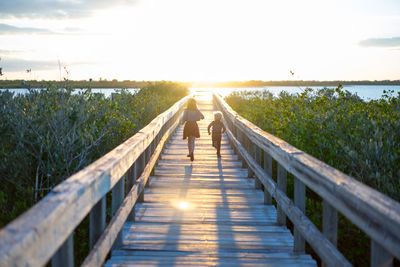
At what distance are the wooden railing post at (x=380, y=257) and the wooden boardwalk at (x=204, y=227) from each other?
149 centimetres

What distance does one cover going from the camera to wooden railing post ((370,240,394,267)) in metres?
2.01

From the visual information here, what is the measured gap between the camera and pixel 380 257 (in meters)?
2.06

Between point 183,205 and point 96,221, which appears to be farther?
point 183,205

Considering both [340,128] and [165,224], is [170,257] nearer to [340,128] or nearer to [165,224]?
[165,224]

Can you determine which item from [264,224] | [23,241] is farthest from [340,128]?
[23,241]

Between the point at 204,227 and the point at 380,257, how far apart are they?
2.69 meters

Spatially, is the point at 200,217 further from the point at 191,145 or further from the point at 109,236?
the point at 191,145

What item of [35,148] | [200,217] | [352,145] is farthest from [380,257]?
[35,148]

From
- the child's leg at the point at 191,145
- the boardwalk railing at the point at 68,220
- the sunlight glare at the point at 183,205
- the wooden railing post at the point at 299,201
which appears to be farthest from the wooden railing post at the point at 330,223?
the child's leg at the point at 191,145

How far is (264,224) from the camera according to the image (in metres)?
4.68

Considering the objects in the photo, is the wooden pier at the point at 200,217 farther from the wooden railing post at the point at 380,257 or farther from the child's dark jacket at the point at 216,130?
the child's dark jacket at the point at 216,130

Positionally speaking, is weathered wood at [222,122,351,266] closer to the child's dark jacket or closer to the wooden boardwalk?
the wooden boardwalk

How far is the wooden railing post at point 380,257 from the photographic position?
2008mm

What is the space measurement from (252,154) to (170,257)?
11.4 feet
